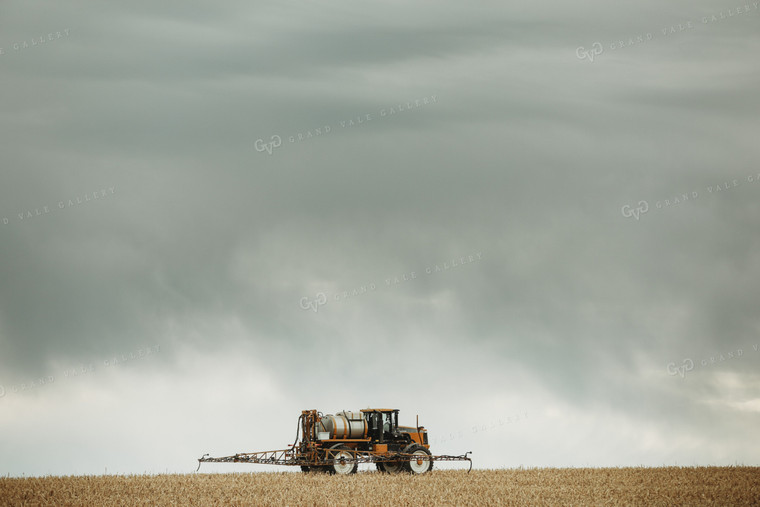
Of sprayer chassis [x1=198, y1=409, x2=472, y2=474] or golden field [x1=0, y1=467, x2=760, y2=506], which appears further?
sprayer chassis [x1=198, y1=409, x2=472, y2=474]

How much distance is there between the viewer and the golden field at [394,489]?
2847 centimetres

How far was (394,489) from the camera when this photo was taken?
102ft

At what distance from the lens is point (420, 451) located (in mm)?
38000

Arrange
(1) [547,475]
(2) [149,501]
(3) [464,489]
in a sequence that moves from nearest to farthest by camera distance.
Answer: (2) [149,501] < (3) [464,489] < (1) [547,475]

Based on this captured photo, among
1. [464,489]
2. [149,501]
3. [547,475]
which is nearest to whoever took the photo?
[149,501]

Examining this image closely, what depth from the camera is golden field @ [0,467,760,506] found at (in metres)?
28.5

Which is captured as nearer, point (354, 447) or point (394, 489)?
point (394, 489)

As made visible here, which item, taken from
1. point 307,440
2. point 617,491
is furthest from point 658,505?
point 307,440

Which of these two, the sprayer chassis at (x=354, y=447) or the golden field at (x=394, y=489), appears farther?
the sprayer chassis at (x=354, y=447)

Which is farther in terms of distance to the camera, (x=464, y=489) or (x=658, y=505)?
(x=464, y=489)

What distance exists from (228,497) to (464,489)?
8.84 metres

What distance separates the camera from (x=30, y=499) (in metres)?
28.5

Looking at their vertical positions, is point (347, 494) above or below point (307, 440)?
below

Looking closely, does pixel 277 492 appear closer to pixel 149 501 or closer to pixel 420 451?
pixel 149 501
